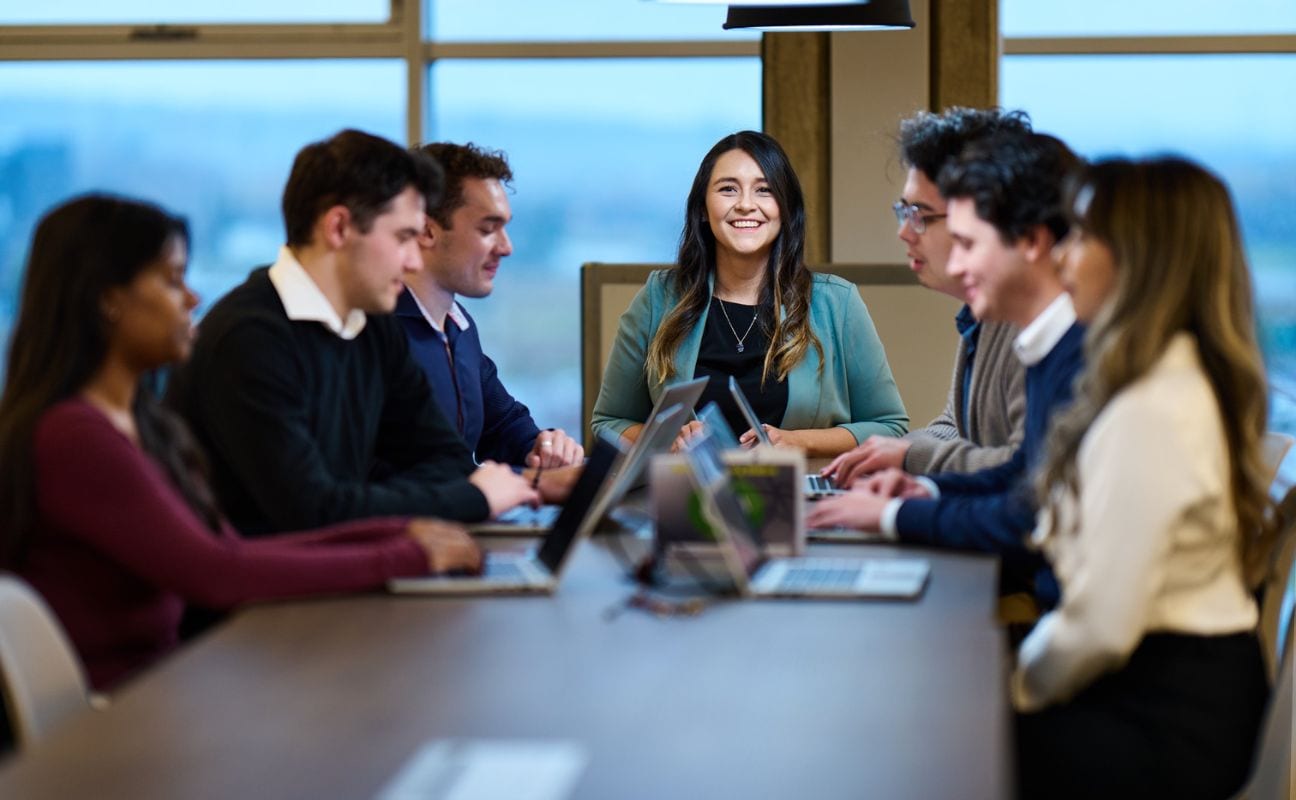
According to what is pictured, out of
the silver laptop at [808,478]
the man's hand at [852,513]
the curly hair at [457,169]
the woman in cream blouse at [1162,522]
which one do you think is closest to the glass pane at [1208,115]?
the curly hair at [457,169]

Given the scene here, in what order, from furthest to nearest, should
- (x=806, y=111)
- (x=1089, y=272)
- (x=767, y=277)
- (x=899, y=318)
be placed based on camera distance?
1. (x=806, y=111)
2. (x=899, y=318)
3. (x=767, y=277)
4. (x=1089, y=272)

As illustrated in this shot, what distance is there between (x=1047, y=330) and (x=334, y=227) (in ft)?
4.24

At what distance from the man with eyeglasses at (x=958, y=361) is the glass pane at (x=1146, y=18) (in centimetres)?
281

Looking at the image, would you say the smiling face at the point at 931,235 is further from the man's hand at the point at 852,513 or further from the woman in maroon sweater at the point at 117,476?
the woman in maroon sweater at the point at 117,476

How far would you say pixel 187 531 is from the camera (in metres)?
2.32

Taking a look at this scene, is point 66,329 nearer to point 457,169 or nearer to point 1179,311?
point 1179,311

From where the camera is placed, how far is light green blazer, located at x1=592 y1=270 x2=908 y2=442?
4.35 m

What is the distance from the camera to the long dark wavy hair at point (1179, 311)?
2.35m

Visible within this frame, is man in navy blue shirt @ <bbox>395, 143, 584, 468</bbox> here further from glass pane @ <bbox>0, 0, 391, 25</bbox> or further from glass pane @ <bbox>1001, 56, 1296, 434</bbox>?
A: glass pane @ <bbox>1001, 56, 1296, 434</bbox>

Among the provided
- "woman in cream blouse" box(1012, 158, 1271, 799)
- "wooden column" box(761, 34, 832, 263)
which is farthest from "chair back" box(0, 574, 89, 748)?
"wooden column" box(761, 34, 832, 263)

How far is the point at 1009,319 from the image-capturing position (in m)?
3.11

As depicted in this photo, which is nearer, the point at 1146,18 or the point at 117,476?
the point at 117,476

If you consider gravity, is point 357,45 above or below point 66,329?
above

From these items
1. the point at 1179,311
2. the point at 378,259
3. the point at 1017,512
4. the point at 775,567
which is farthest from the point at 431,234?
the point at 1179,311
